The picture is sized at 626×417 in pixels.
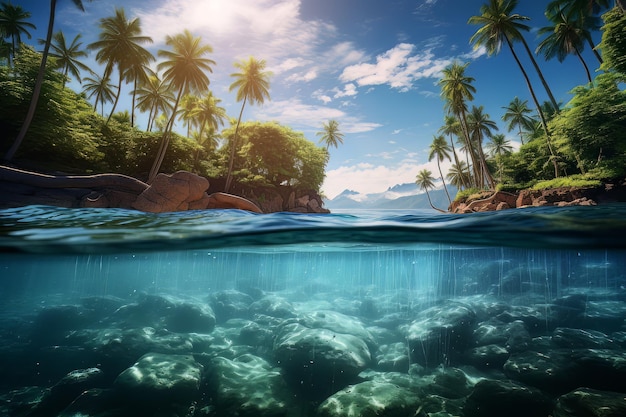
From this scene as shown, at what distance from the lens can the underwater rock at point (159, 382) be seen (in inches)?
285

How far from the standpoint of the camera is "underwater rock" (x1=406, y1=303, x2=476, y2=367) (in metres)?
10.2

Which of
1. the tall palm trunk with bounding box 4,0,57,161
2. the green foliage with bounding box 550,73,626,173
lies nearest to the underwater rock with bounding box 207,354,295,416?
the tall palm trunk with bounding box 4,0,57,161

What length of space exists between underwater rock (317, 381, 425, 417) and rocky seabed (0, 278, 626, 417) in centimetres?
3

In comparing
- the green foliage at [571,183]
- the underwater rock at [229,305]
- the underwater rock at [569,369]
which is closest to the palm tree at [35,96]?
the underwater rock at [229,305]

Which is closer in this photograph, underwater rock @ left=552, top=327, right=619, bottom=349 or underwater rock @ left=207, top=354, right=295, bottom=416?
underwater rock @ left=207, top=354, right=295, bottom=416

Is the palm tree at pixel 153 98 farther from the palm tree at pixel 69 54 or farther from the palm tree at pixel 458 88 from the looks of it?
the palm tree at pixel 458 88

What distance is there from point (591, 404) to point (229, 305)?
15.5m

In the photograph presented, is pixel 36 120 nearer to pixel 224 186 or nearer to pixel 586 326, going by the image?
pixel 224 186

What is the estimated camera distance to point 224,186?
3372 centimetres

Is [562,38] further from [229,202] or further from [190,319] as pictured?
[190,319]

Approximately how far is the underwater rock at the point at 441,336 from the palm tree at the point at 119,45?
107 ft

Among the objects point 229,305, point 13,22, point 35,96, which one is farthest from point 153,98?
point 229,305

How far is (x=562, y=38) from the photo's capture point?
1264 inches

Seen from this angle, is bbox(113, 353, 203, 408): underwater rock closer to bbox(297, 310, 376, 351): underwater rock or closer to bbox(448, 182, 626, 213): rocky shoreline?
bbox(297, 310, 376, 351): underwater rock
